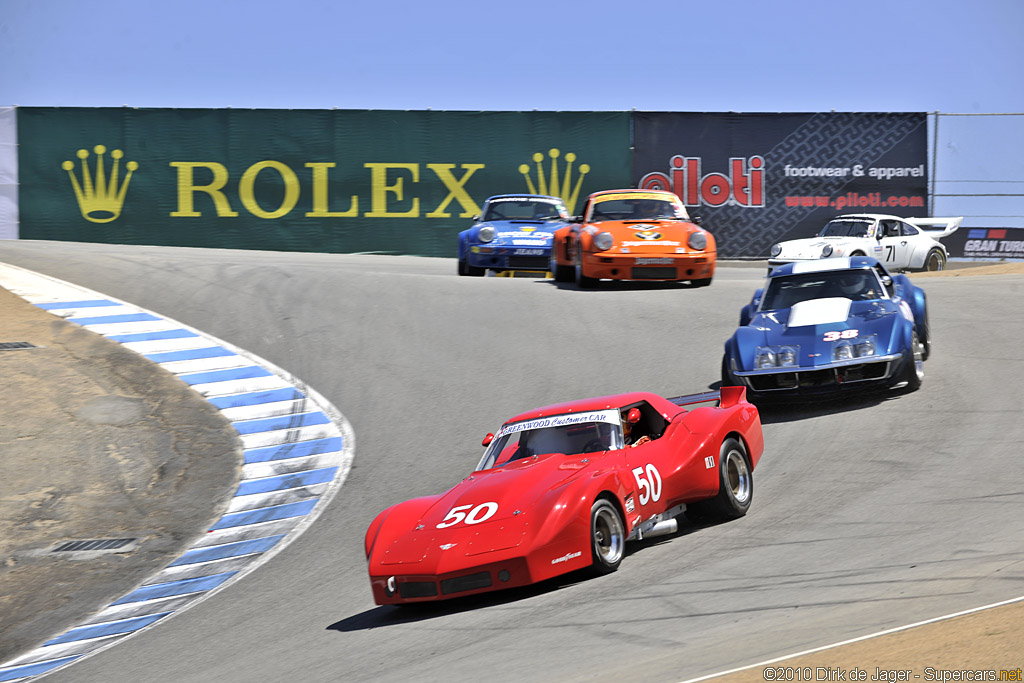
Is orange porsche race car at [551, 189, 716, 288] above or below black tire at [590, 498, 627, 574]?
above

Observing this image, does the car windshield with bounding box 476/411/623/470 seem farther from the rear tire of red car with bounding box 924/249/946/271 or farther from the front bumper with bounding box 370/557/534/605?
the rear tire of red car with bounding box 924/249/946/271

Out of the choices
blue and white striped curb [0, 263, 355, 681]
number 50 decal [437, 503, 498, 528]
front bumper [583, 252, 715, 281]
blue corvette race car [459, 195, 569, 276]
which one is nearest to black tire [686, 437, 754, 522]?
number 50 decal [437, 503, 498, 528]

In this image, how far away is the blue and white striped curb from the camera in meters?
7.19

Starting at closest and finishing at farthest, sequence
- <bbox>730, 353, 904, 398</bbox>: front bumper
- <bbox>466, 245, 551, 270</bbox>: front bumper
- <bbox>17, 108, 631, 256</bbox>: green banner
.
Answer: <bbox>730, 353, 904, 398</bbox>: front bumper
<bbox>466, 245, 551, 270</bbox>: front bumper
<bbox>17, 108, 631, 256</bbox>: green banner

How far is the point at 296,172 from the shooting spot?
25.9 m

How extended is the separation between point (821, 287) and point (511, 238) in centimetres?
732

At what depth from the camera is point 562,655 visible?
16.1 ft

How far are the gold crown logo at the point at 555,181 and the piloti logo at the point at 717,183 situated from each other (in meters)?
1.53

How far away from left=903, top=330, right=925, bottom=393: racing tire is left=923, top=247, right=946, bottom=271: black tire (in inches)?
464

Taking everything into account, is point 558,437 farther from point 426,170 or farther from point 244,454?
point 426,170

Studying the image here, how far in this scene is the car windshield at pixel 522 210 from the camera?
59.2 ft

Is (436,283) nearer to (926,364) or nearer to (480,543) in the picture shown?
(926,364)

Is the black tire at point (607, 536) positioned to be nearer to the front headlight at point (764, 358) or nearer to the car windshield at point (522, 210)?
the front headlight at point (764, 358)

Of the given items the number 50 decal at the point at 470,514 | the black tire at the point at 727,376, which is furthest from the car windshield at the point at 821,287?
the number 50 decal at the point at 470,514
